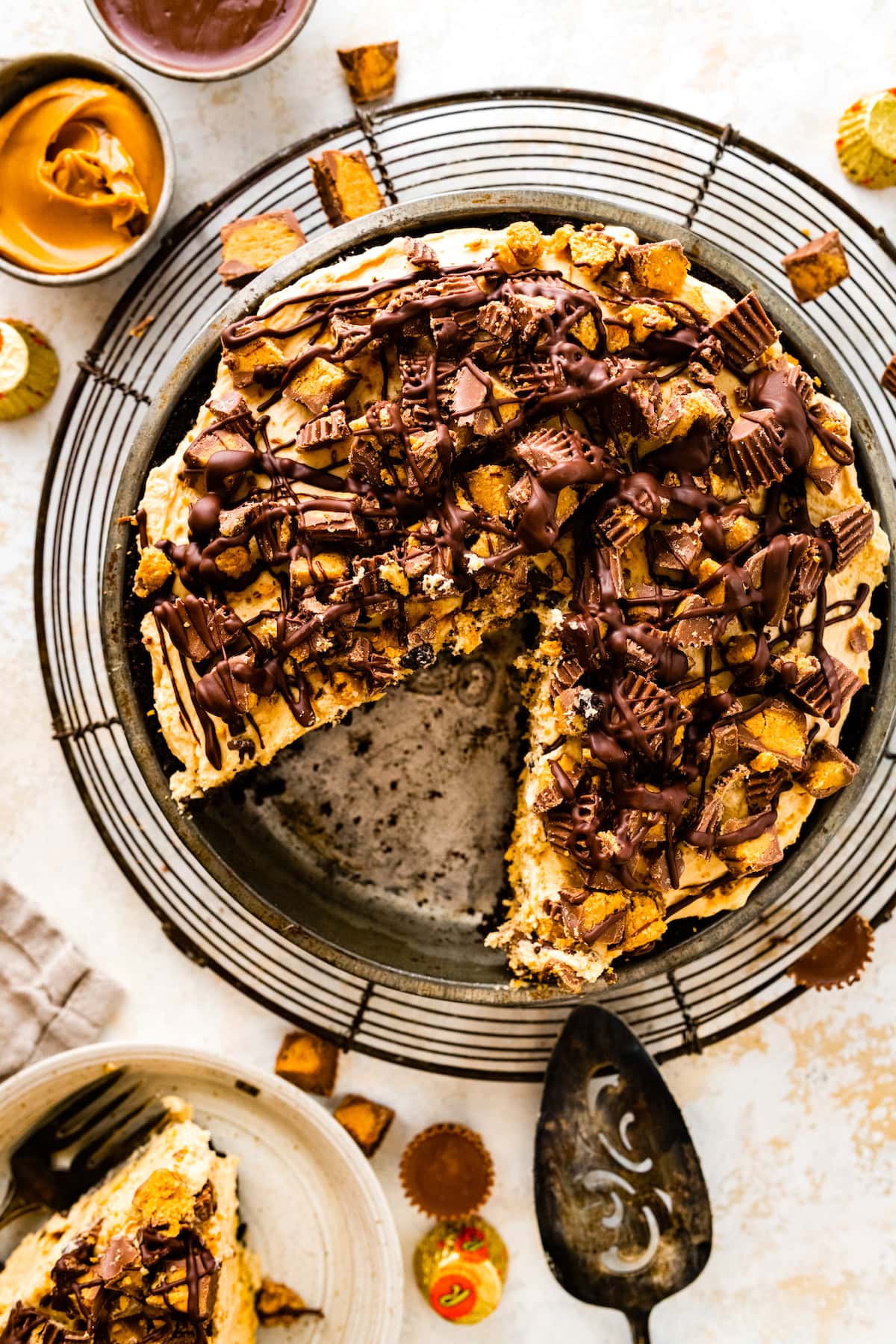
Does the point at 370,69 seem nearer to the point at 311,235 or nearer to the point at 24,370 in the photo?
the point at 311,235

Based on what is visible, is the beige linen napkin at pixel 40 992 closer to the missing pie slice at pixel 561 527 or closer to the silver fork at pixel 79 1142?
the silver fork at pixel 79 1142

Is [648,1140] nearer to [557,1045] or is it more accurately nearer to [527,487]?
[557,1045]

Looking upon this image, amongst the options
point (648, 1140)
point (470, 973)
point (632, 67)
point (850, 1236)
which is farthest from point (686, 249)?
point (850, 1236)

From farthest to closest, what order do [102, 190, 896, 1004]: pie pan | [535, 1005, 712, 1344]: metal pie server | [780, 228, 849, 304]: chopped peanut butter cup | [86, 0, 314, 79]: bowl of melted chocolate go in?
1. [535, 1005, 712, 1344]: metal pie server
2. [780, 228, 849, 304]: chopped peanut butter cup
3. [86, 0, 314, 79]: bowl of melted chocolate
4. [102, 190, 896, 1004]: pie pan

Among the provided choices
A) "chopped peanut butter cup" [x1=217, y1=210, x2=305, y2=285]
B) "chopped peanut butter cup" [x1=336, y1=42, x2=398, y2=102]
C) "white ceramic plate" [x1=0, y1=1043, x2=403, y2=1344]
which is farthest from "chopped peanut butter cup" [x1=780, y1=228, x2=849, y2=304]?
"white ceramic plate" [x1=0, y1=1043, x2=403, y2=1344]

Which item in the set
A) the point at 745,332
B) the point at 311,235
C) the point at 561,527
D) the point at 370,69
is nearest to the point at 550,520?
the point at 561,527

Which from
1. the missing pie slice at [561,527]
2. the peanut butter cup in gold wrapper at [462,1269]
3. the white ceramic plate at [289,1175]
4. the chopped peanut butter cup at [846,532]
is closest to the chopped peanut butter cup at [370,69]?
the missing pie slice at [561,527]

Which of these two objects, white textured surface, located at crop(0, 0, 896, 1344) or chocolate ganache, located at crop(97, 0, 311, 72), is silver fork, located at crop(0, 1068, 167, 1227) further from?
chocolate ganache, located at crop(97, 0, 311, 72)

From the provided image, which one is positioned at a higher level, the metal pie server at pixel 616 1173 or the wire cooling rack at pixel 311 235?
the wire cooling rack at pixel 311 235
